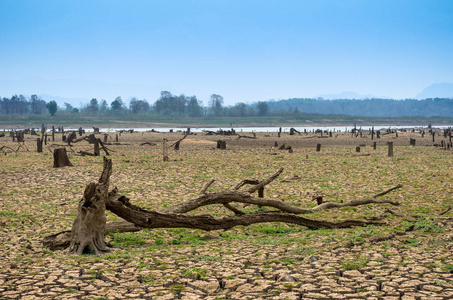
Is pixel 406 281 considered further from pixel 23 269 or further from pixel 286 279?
pixel 23 269

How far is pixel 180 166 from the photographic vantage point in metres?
21.9

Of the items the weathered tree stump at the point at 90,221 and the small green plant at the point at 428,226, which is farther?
the small green plant at the point at 428,226

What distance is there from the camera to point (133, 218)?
8648 mm

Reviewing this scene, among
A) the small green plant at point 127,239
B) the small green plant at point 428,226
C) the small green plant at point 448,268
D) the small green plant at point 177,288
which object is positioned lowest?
the small green plant at point 127,239

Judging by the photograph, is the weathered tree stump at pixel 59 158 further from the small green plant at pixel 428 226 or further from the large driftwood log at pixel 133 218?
the small green plant at pixel 428 226

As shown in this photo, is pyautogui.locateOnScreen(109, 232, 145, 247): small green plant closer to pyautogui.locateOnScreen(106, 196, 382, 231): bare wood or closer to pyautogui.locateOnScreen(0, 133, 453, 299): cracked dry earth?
pyautogui.locateOnScreen(0, 133, 453, 299): cracked dry earth

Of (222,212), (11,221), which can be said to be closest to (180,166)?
(222,212)

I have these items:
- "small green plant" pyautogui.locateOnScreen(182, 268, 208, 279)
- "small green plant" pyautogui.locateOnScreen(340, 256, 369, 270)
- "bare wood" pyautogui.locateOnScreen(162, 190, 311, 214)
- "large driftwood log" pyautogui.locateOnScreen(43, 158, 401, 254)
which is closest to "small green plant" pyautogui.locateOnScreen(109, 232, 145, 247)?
"large driftwood log" pyautogui.locateOnScreen(43, 158, 401, 254)

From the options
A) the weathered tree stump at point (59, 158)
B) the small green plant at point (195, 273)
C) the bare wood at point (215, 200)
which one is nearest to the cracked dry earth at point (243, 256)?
the small green plant at point (195, 273)

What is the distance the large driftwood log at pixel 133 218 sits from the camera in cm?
773

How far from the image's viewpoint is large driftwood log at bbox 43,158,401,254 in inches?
304

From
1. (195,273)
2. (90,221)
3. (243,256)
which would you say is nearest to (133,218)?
(90,221)

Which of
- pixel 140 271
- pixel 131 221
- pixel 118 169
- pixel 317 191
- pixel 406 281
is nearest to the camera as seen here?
pixel 406 281

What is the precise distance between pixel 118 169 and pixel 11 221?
1014cm
